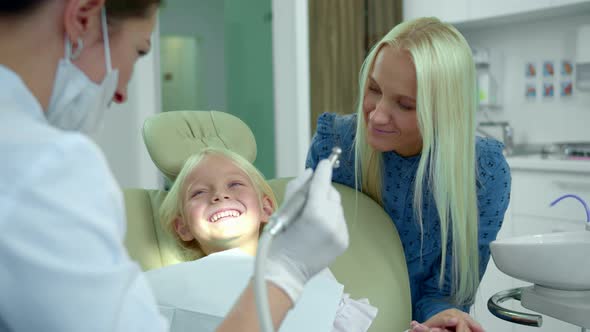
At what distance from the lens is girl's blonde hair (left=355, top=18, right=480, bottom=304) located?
1.45 m

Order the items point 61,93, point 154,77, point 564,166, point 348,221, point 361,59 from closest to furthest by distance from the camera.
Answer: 1. point 61,93
2. point 348,221
3. point 564,166
4. point 154,77
5. point 361,59

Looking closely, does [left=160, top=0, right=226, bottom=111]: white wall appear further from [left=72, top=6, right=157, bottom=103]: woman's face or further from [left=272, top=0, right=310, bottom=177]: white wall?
[left=72, top=6, right=157, bottom=103]: woman's face

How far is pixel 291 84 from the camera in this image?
367 centimetres

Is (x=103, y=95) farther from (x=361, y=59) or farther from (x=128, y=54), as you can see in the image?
(x=361, y=59)

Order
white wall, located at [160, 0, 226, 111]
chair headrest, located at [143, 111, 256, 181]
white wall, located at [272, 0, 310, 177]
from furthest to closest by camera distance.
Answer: white wall, located at [160, 0, 226, 111], white wall, located at [272, 0, 310, 177], chair headrest, located at [143, 111, 256, 181]

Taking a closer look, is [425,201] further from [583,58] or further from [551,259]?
[583,58]

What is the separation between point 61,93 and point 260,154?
3732 mm

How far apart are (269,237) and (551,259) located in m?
0.68

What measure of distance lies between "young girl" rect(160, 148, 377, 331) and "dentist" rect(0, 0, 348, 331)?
0.67 metres

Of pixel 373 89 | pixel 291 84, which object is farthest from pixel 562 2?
pixel 373 89

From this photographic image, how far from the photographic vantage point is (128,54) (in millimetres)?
815

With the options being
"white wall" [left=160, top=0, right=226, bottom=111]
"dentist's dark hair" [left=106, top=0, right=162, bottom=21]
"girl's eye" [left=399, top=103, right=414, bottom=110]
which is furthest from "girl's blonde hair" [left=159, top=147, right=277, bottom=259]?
"white wall" [left=160, top=0, right=226, bottom=111]

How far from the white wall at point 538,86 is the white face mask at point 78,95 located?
283cm

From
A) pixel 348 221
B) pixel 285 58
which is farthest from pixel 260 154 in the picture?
pixel 348 221
